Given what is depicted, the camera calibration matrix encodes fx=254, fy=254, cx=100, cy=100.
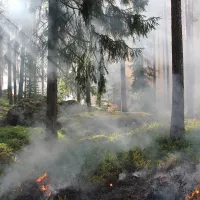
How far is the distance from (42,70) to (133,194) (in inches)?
222

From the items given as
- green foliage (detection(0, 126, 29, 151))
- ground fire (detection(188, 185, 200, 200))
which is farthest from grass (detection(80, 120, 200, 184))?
green foliage (detection(0, 126, 29, 151))

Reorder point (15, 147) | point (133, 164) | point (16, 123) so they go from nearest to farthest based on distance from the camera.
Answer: point (133, 164) < point (15, 147) < point (16, 123)

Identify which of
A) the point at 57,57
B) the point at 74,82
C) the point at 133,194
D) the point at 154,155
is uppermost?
the point at 57,57

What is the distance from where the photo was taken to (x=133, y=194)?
6180 millimetres

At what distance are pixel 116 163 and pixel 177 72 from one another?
3.93m

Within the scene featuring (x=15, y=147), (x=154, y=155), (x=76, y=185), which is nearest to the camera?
(x=76, y=185)

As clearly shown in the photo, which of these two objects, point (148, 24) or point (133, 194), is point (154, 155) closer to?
point (133, 194)

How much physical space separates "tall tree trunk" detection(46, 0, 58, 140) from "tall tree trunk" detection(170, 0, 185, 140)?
4.17 metres

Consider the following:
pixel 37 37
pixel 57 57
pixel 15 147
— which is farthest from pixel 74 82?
pixel 15 147

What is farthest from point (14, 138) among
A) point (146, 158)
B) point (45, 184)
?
point (146, 158)

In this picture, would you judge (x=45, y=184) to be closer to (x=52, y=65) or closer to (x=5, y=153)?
(x=5, y=153)

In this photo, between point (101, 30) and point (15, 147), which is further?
point (15, 147)

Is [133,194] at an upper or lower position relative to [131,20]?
lower

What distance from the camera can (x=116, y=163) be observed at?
7.64 metres
